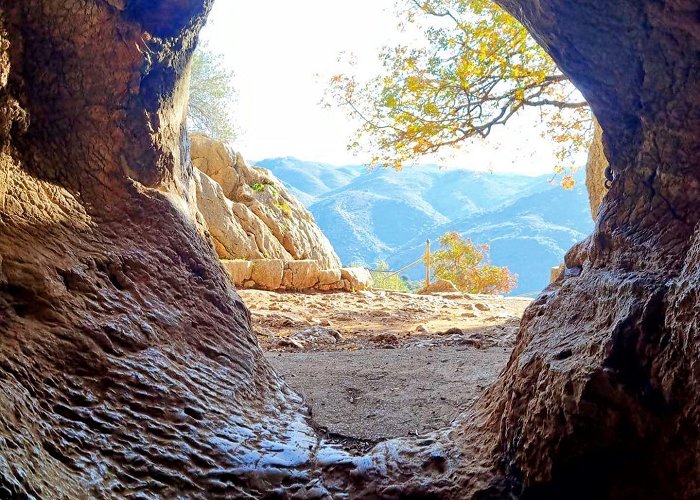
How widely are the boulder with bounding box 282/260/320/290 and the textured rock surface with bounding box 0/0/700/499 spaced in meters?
7.84

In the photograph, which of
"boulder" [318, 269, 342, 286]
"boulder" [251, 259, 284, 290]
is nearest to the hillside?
"boulder" [318, 269, 342, 286]

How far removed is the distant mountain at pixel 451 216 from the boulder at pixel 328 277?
40.7m

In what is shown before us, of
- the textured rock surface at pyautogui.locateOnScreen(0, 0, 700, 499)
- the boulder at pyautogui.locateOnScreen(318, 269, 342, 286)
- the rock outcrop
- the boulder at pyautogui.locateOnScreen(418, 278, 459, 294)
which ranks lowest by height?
the textured rock surface at pyautogui.locateOnScreen(0, 0, 700, 499)

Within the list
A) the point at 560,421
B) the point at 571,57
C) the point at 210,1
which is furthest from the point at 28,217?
the point at 571,57

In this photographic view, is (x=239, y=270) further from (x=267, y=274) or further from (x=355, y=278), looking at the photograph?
(x=355, y=278)

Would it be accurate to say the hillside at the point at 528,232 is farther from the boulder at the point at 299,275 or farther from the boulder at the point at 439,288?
the boulder at the point at 299,275

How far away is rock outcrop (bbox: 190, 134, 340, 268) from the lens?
11766mm

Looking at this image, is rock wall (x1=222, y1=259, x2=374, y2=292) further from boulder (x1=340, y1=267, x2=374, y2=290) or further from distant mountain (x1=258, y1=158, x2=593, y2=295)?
distant mountain (x1=258, y1=158, x2=593, y2=295)

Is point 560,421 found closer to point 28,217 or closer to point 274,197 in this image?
point 28,217

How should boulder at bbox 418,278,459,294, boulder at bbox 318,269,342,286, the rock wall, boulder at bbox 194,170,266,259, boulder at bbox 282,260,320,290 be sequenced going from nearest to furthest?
the rock wall
boulder at bbox 282,260,320,290
boulder at bbox 318,269,342,286
boulder at bbox 194,170,266,259
boulder at bbox 418,278,459,294

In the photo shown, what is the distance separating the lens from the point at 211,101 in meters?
21.0

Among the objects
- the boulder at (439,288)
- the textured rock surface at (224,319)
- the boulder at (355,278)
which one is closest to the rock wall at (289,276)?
the boulder at (355,278)

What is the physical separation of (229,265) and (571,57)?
29.0ft

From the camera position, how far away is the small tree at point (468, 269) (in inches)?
758
